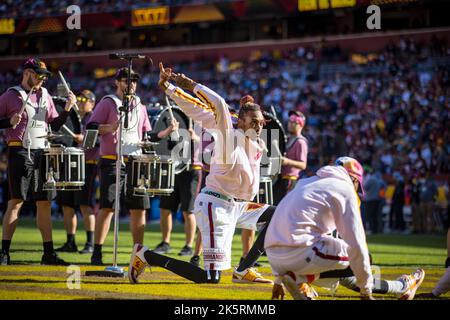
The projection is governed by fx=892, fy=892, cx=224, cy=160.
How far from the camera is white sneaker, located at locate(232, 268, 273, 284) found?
30.4ft

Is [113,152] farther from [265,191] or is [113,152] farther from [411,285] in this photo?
[411,285]

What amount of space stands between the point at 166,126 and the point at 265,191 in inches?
80.5

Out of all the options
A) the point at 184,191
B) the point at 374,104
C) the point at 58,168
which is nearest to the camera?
the point at 58,168

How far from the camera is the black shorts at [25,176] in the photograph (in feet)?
35.5

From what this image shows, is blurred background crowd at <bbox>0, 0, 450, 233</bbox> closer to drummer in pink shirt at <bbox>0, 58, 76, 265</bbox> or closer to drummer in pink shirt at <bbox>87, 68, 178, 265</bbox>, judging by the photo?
drummer in pink shirt at <bbox>87, 68, 178, 265</bbox>

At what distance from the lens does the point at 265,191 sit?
11.9 meters

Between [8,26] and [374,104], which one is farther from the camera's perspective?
[8,26]

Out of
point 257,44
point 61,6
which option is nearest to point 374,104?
point 257,44

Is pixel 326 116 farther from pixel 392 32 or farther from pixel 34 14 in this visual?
pixel 34 14

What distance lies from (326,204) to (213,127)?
2076 mm

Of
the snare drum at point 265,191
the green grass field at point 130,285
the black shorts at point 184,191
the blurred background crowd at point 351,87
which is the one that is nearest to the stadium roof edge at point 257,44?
the blurred background crowd at point 351,87

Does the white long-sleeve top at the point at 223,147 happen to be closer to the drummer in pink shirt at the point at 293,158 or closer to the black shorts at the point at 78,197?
the drummer in pink shirt at the point at 293,158
